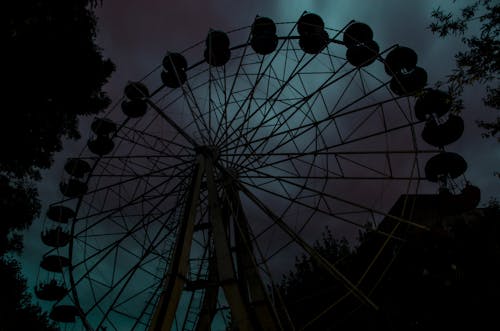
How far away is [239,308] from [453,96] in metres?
6.42

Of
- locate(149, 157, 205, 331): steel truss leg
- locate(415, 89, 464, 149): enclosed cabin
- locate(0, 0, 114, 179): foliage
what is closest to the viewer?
locate(149, 157, 205, 331): steel truss leg

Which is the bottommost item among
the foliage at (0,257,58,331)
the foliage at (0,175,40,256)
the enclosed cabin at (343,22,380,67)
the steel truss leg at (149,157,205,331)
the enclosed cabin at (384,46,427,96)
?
the steel truss leg at (149,157,205,331)

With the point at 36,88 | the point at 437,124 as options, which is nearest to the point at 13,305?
the point at 36,88

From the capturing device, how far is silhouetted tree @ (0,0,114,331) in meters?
8.26

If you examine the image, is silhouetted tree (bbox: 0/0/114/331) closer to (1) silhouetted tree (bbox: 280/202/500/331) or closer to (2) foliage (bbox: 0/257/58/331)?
(2) foliage (bbox: 0/257/58/331)

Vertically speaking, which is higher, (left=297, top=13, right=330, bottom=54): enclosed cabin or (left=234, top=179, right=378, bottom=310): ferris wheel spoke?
(left=297, top=13, right=330, bottom=54): enclosed cabin

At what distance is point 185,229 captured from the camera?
8.66m

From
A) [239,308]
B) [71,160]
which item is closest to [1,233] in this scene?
[71,160]

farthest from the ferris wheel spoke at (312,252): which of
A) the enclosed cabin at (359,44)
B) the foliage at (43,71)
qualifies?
the enclosed cabin at (359,44)

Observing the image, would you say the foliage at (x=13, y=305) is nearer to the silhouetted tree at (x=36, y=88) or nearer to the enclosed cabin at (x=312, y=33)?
the silhouetted tree at (x=36, y=88)

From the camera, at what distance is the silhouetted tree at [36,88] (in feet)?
27.1

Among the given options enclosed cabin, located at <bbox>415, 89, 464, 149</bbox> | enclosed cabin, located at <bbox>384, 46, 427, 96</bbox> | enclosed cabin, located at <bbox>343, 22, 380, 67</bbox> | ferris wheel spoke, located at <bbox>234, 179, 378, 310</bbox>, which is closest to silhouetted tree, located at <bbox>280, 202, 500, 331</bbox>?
ferris wheel spoke, located at <bbox>234, 179, 378, 310</bbox>

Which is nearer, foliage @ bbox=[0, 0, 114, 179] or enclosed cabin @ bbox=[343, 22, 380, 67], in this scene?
foliage @ bbox=[0, 0, 114, 179]

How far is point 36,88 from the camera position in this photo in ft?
28.5
